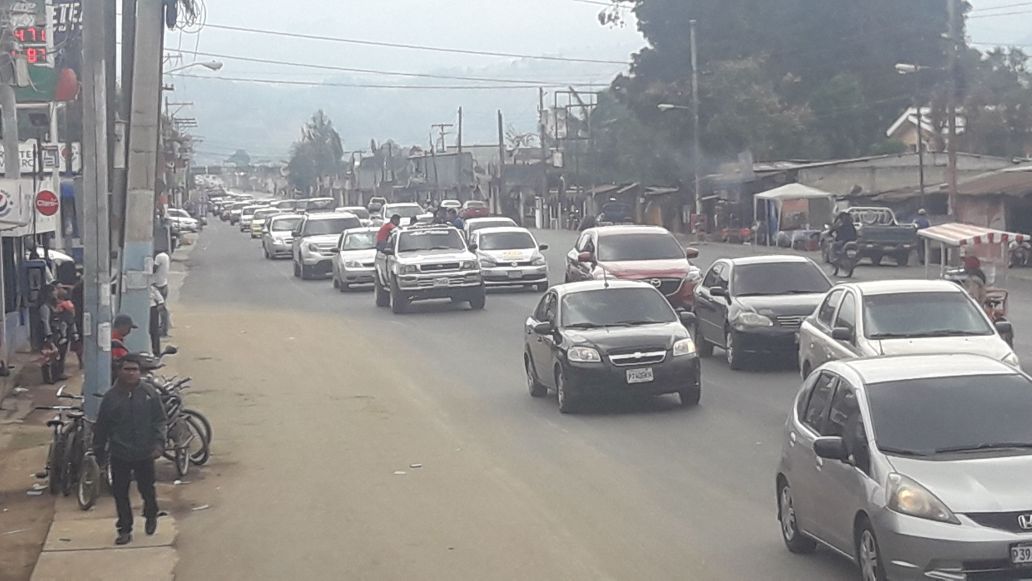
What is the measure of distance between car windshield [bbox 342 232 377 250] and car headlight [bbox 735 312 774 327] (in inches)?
786

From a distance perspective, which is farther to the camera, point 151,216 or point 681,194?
point 681,194

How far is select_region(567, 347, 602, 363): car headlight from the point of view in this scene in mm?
17391

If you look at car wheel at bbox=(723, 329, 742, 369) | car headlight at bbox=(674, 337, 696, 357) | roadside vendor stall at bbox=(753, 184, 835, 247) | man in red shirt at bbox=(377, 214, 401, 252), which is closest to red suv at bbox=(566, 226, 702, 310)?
car wheel at bbox=(723, 329, 742, 369)

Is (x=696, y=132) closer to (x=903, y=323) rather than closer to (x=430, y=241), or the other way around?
(x=430, y=241)

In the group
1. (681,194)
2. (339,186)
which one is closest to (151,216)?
(681,194)

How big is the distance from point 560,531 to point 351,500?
101 inches

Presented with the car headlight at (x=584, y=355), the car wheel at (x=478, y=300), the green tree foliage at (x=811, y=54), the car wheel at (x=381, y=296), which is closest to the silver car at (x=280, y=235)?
the car wheel at (x=381, y=296)

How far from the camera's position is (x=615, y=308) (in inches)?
733

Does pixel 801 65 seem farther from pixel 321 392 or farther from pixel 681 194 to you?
pixel 321 392

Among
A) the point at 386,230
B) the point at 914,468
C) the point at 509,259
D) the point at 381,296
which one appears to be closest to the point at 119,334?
the point at 914,468

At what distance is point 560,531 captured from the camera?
1134 centimetres

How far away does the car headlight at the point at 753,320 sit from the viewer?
20703 mm

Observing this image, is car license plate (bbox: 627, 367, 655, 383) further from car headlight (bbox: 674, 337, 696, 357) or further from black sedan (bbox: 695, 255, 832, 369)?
black sedan (bbox: 695, 255, 832, 369)

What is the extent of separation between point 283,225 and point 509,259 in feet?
76.4
